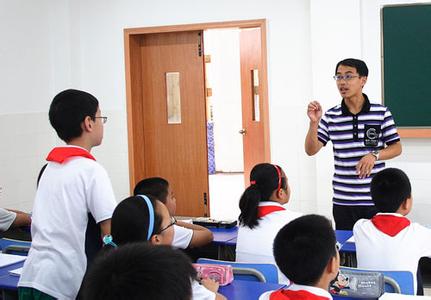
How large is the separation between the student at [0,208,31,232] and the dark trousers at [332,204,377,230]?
1.95m

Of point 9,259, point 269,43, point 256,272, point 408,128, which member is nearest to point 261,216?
point 256,272

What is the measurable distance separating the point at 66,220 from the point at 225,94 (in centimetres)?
868

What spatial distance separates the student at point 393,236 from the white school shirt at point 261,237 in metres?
0.35

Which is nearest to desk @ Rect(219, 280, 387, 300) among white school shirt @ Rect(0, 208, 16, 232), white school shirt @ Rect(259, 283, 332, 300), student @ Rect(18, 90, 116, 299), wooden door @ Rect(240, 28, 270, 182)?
white school shirt @ Rect(259, 283, 332, 300)

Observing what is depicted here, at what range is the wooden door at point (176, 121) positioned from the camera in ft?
21.1

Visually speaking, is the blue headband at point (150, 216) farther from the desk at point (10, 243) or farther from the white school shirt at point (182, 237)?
the desk at point (10, 243)

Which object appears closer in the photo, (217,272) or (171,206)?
(217,272)

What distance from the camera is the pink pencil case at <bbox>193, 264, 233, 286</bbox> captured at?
246 cm

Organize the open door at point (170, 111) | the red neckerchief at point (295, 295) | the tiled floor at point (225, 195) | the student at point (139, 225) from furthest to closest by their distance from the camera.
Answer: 1. the tiled floor at point (225, 195)
2. the open door at point (170, 111)
3. the student at point (139, 225)
4. the red neckerchief at point (295, 295)

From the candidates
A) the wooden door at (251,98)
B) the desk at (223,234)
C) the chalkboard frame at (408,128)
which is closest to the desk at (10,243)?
the desk at (223,234)

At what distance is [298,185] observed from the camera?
5.85 metres

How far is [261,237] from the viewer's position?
2855mm

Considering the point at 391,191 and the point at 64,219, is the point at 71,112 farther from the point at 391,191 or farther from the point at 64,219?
the point at 391,191

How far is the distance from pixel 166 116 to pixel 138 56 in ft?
2.39
